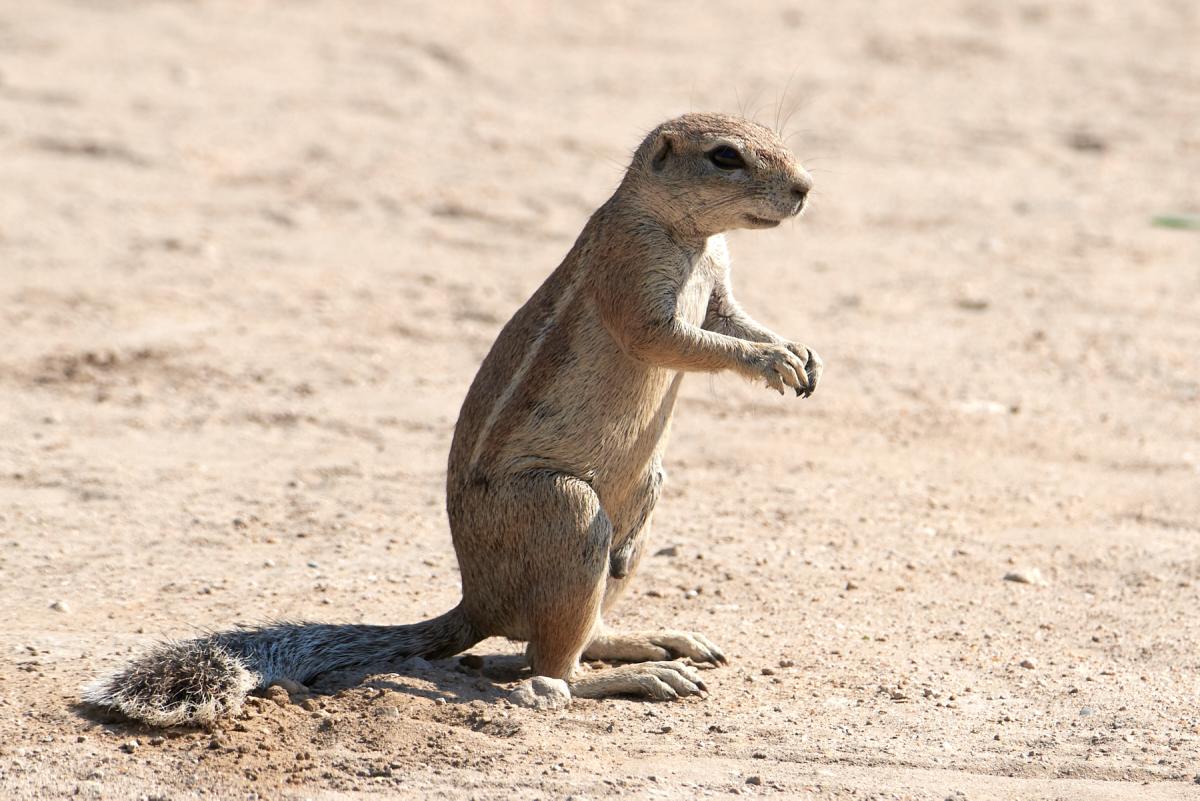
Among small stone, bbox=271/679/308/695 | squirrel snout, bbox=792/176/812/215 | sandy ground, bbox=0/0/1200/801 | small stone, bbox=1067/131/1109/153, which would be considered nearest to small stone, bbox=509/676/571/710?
sandy ground, bbox=0/0/1200/801

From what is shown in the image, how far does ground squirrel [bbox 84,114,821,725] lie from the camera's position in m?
4.99

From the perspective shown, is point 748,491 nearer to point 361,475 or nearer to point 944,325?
point 361,475

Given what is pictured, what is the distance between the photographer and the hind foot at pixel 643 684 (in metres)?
5.13

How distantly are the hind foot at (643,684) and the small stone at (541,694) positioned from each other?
0.34ft

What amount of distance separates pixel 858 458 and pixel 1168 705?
98.2 inches

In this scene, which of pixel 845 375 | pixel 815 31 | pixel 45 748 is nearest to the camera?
pixel 45 748

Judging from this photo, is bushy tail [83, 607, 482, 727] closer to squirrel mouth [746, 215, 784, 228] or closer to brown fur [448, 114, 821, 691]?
brown fur [448, 114, 821, 691]

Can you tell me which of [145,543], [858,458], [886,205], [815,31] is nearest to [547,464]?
[145,543]

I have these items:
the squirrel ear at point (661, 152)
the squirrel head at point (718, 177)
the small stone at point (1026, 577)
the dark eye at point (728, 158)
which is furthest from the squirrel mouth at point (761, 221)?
the small stone at point (1026, 577)

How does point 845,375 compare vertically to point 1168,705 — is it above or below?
above

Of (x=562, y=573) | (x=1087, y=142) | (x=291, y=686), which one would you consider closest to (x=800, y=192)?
(x=562, y=573)

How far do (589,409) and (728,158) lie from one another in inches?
35.1

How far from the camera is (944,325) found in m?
9.16

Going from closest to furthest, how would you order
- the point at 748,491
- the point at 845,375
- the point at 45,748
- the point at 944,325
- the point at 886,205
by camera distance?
the point at 45,748 < the point at 748,491 < the point at 845,375 < the point at 944,325 < the point at 886,205
